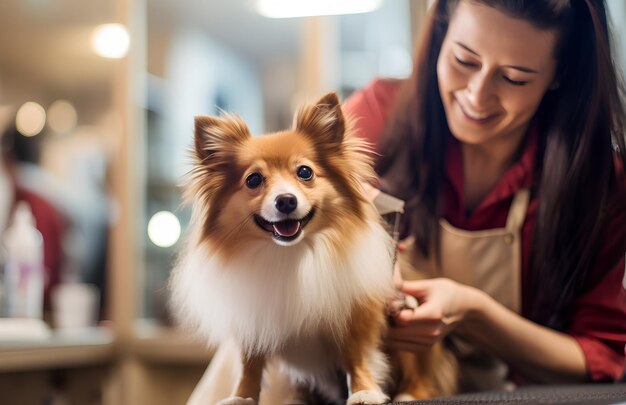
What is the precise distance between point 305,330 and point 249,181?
0.15 m

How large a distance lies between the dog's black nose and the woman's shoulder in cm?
30

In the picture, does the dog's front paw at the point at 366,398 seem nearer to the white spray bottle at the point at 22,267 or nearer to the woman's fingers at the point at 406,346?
the woman's fingers at the point at 406,346

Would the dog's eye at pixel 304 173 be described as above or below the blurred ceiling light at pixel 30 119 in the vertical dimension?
below

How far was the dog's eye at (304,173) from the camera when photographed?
63cm

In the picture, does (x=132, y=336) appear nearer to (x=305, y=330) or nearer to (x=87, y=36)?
(x=87, y=36)

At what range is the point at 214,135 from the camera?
639 mm

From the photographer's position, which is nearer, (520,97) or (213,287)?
(213,287)

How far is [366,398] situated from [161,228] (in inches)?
44.3

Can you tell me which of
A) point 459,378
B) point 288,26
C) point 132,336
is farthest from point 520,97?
point 132,336

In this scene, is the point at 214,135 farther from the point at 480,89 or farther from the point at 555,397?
the point at 555,397

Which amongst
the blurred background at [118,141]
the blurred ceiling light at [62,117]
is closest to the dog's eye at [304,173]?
the blurred background at [118,141]

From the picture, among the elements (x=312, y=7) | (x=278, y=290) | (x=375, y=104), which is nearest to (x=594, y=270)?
(x=375, y=104)

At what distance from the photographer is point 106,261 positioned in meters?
2.04

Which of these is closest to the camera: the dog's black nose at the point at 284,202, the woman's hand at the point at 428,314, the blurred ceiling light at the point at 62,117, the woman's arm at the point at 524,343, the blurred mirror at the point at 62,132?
the dog's black nose at the point at 284,202
